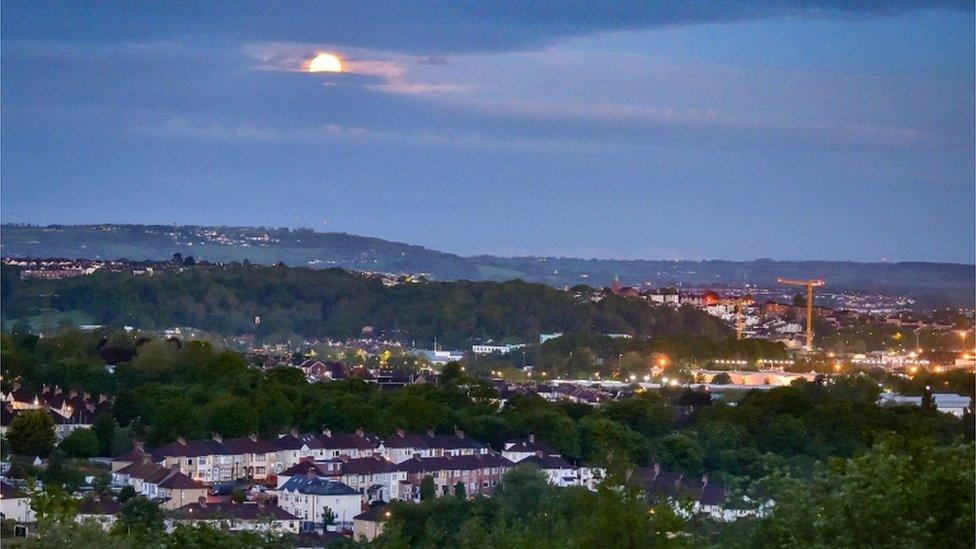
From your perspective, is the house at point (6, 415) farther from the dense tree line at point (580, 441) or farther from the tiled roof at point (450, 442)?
the tiled roof at point (450, 442)

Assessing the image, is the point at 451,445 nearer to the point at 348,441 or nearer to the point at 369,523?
the point at 348,441

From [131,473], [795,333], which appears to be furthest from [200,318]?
[131,473]

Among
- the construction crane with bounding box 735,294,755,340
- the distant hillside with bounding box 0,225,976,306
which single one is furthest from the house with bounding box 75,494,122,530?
the distant hillside with bounding box 0,225,976,306

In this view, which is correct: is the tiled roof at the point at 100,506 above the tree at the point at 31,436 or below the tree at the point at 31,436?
above

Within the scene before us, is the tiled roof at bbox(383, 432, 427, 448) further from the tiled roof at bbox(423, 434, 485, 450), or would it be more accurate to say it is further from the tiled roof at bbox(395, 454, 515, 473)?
the tiled roof at bbox(395, 454, 515, 473)

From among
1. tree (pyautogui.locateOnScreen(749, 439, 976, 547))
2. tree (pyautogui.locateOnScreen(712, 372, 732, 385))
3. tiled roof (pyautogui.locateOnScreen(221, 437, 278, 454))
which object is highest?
tree (pyautogui.locateOnScreen(749, 439, 976, 547))

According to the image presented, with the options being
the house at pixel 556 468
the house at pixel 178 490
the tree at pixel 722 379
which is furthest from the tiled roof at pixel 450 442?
the tree at pixel 722 379

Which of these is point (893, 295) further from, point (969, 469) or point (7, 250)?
point (969, 469)
